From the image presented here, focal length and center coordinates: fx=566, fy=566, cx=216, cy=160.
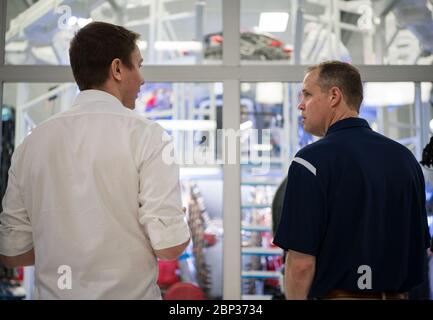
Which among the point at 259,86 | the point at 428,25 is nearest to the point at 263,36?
the point at 428,25

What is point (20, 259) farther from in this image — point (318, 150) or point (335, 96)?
point (335, 96)

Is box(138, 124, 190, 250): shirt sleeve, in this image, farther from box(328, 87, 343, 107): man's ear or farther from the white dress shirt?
box(328, 87, 343, 107): man's ear

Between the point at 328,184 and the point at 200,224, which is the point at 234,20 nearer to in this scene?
the point at 328,184

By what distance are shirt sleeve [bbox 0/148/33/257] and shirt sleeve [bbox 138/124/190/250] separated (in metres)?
0.39

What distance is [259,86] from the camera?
6.55 m

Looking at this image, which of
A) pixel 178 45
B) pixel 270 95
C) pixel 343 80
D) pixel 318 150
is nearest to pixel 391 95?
pixel 178 45

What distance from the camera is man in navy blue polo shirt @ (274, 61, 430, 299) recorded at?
5.66 feet

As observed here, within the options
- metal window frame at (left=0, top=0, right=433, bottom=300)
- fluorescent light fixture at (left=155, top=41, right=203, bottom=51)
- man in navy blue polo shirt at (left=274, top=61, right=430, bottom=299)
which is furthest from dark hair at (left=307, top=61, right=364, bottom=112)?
fluorescent light fixture at (left=155, top=41, right=203, bottom=51)

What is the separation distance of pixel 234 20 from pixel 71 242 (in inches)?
Result: 73.1

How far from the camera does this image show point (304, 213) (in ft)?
5.75

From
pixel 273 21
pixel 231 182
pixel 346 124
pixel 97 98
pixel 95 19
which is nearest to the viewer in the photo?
pixel 97 98

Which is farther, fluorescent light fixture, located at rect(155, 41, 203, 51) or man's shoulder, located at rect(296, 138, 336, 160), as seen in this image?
fluorescent light fixture, located at rect(155, 41, 203, 51)

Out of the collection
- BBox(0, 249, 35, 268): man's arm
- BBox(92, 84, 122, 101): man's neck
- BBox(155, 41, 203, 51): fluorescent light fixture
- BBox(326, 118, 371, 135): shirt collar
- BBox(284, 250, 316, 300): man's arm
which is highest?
BBox(155, 41, 203, 51): fluorescent light fixture

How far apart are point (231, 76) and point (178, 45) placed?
0.70m
